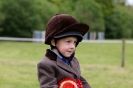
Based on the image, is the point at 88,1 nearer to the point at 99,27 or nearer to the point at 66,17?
the point at 99,27

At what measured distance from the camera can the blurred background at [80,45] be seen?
11.6m

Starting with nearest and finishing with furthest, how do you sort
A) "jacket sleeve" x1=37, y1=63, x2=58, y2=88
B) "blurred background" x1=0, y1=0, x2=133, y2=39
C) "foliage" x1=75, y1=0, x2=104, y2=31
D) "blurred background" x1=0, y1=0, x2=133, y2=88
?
1. "jacket sleeve" x1=37, y1=63, x2=58, y2=88
2. "blurred background" x1=0, y1=0, x2=133, y2=88
3. "blurred background" x1=0, y1=0, x2=133, y2=39
4. "foliage" x1=75, y1=0, x2=104, y2=31

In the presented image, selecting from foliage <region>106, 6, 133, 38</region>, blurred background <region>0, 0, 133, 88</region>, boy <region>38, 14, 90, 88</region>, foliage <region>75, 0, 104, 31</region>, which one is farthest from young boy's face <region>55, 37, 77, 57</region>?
foliage <region>106, 6, 133, 38</region>

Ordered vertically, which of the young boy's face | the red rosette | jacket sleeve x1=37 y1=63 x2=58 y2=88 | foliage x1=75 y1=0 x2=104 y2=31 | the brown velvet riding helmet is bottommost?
foliage x1=75 y1=0 x2=104 y2=31

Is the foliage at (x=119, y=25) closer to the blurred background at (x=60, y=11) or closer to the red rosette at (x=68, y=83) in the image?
the blurred background at (x=60, y=11)

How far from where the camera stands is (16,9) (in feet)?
154

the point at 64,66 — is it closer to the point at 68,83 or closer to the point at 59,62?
the point at 59,62

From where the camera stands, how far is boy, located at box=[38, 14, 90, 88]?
2.99 meters

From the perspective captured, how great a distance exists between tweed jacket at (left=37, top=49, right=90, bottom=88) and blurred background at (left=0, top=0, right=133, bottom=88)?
194cm

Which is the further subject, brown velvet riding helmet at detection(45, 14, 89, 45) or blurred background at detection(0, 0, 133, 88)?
blurred background at detection(0, 0, 133, 88)

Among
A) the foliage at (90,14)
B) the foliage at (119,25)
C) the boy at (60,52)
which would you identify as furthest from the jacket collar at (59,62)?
the foliage at (119,25)

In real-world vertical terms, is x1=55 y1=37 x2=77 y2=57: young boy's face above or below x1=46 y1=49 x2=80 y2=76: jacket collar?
above

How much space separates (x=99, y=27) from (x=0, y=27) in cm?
1695

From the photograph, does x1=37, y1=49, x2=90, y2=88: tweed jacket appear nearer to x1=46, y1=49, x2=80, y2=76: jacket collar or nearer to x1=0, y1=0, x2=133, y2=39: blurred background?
x1=46, y1=49, x2=80, y2=76: jacket collar
